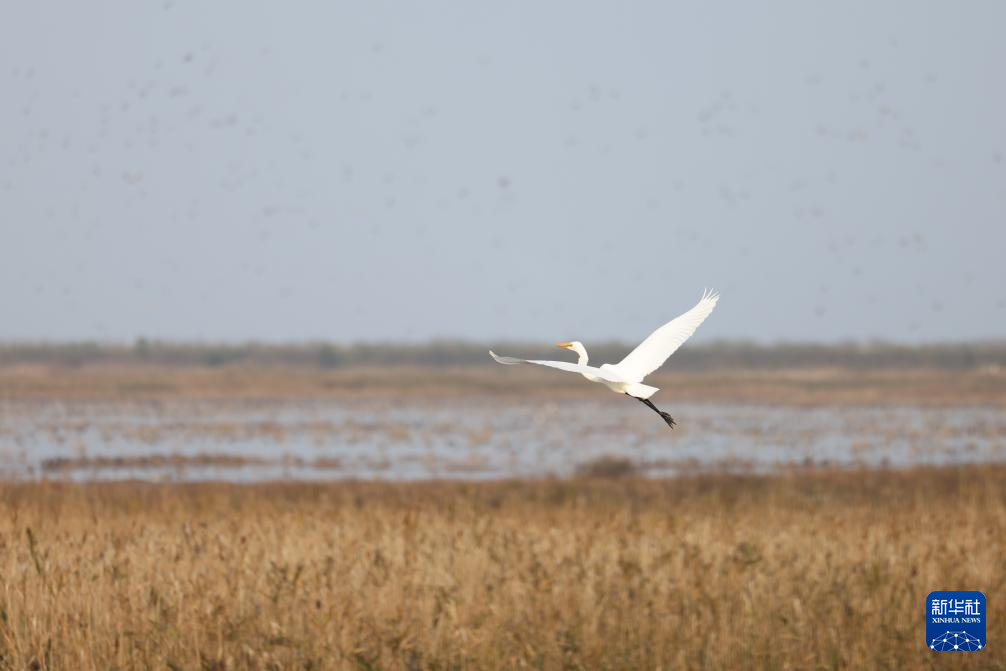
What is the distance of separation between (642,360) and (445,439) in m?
40.3

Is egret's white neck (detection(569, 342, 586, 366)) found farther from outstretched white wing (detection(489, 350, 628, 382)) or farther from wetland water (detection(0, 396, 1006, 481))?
wetland water (detection(0, 396, 1006, 481))

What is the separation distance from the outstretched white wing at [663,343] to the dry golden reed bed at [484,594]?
5751 millimetres

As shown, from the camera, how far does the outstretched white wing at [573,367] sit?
8.47ft

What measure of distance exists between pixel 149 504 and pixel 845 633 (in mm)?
14477

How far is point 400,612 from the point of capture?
10.3m

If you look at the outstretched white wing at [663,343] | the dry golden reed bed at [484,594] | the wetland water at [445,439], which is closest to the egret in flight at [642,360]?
the outstretched white wing at [663,343]

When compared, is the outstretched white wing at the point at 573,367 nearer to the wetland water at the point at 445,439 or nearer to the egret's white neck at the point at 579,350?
the egret's white neck at the point at 579,350

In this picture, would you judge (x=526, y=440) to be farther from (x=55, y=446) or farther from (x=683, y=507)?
(x=683, y=507)

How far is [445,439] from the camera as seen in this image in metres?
42.8

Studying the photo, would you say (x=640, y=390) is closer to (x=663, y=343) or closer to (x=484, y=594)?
(x=663, y=343)

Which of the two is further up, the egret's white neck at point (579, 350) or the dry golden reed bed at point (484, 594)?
the egret's white neck at point (579, 350)

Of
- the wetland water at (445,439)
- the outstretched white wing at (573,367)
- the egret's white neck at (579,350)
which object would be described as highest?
the egret's white neck at (579,350)

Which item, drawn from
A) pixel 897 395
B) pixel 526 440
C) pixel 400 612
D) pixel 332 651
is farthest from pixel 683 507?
pixel 897 395

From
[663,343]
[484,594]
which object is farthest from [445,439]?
[663,343]
